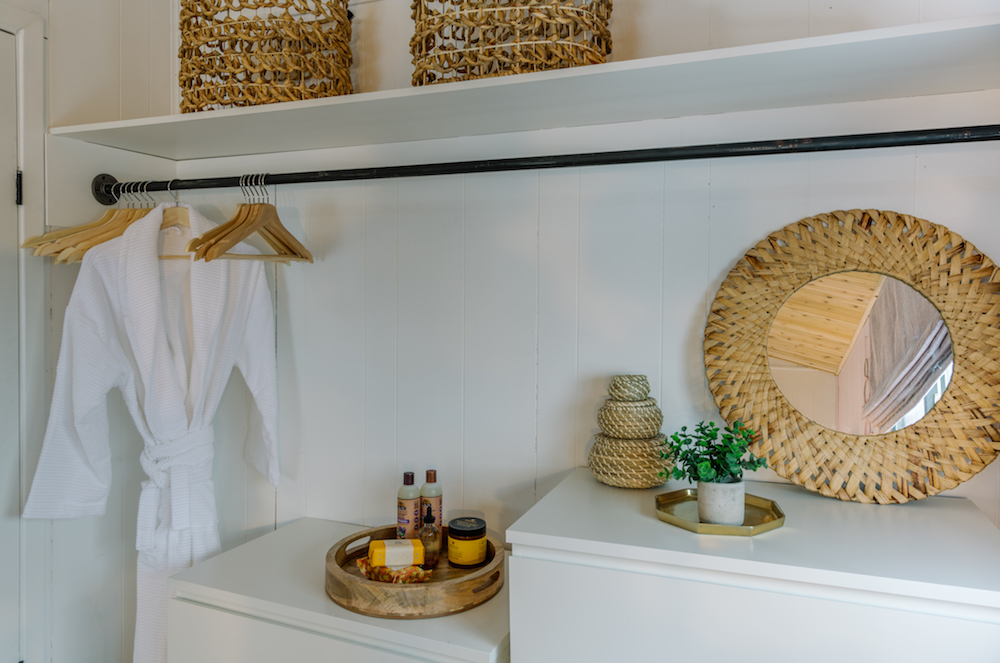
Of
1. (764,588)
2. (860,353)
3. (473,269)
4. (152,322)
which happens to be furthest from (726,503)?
(152,322)

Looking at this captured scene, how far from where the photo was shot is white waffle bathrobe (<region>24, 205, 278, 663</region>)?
4.97 ft

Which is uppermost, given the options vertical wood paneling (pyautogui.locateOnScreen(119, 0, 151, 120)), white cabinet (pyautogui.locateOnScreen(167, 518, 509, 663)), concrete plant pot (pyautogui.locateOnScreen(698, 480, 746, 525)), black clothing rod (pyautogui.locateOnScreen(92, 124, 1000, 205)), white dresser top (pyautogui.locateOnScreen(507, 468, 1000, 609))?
A: vertical wood paneling (pyautogui.locateOnScreen(119, 0, 151, 120))

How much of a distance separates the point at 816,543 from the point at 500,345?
770mm

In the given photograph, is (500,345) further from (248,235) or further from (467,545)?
(248,235)

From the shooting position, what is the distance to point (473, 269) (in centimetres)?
156

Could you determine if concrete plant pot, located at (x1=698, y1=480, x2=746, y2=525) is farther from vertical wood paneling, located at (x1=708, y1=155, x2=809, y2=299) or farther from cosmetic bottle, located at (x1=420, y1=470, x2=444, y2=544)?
cosmetic bottle, located at (x1=420, y1=470, x2=444, y2=544)

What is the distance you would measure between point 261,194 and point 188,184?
7.0 inches

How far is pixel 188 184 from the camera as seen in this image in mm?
1611

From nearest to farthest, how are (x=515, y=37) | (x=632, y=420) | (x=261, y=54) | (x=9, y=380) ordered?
1. (x=515, y=37)
2. (x=632, y=420)
3. (x=261, y=54)
4. (x=9, y=380)

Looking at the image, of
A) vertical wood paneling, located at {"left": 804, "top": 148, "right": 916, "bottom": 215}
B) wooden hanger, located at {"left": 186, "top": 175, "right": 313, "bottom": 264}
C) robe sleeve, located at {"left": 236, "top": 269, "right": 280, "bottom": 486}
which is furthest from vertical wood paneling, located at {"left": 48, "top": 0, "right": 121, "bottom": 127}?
vertical wood paneling, located at {"left": 804, "top": 148, "right": 916, "bottom": 215}

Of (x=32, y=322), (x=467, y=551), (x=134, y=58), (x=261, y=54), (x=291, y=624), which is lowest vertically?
(x=291, y=624)

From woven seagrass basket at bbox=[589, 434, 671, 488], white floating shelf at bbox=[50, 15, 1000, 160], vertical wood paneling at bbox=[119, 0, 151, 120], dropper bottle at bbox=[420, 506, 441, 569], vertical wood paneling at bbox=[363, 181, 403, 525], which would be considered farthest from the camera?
vertical wood paneling at bbox=[119, 0, 151, 120]

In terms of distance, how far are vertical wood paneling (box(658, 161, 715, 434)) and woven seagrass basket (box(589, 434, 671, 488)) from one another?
12 cm

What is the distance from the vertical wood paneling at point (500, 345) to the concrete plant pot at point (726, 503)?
0.53 metres
